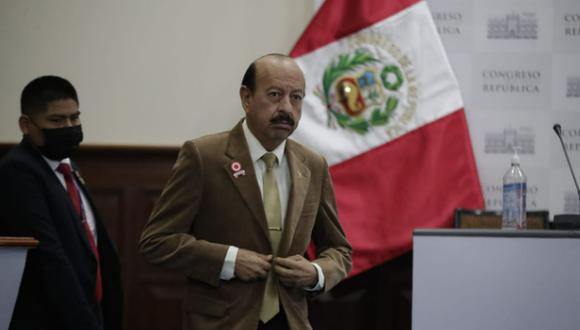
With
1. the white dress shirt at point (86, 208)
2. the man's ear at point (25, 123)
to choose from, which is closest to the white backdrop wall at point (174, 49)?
the white dress shirt at point (86, 208)

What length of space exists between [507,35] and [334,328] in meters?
1.90

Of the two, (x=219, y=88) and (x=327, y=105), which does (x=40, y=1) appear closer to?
(x=219, y=88)

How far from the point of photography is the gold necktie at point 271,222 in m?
2.64

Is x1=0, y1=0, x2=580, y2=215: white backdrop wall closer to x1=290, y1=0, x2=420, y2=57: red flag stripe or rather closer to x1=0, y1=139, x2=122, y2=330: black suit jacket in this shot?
x1=290, y1=0, x2=420, y2=57: red flag stripe

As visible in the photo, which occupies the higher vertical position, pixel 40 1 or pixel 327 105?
pixel 40 1

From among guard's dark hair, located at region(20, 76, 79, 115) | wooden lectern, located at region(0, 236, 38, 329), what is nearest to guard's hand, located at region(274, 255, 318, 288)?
wooden lectern, located at region(0, 236, 38, 329)

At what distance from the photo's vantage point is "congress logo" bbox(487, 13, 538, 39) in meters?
4.71

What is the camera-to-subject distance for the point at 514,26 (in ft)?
15.5

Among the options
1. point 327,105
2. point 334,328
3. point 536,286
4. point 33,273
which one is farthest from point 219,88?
point 536,286

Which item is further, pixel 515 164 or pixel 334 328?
pixel 334 328

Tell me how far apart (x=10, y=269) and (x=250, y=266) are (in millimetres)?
782

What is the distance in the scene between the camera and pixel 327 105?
462 cm

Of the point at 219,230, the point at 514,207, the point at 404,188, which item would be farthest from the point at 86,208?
the point at 514,207

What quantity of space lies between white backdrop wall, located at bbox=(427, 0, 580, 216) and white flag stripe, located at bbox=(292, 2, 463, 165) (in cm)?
11
